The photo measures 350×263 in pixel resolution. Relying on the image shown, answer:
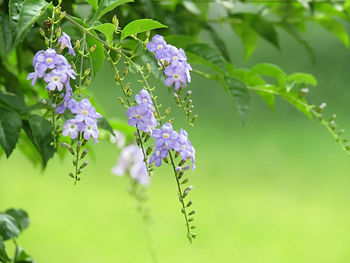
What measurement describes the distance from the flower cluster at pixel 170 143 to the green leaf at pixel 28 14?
192 millimetres

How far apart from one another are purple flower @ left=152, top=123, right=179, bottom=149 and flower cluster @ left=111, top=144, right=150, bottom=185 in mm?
935

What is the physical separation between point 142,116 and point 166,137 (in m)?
0.04

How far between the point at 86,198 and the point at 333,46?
2.96 meters

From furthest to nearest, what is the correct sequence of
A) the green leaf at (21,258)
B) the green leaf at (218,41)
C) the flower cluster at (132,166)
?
the flower cluster at (132,166)
the green leaf at (218,41)
the green leaf at (21,258)

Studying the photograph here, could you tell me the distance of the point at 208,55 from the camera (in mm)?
1027

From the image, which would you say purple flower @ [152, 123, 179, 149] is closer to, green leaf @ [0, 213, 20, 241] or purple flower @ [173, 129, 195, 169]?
purple flower @ [173, 129, 195, 169]

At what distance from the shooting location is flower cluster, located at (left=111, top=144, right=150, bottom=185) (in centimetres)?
170

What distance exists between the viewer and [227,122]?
5.07m

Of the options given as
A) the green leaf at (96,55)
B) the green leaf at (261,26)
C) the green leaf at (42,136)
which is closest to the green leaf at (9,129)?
the green leaf at (42,136)

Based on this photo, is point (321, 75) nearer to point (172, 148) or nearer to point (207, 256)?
point (207, 256)

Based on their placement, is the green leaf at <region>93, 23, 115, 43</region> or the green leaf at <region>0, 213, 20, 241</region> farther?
the green leaf at <region>0, 213, 20, 241</region>

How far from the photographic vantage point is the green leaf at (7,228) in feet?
3.54

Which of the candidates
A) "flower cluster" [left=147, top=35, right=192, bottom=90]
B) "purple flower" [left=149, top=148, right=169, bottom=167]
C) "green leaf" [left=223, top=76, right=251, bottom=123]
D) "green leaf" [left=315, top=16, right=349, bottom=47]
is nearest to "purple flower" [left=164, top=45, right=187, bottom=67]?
"flower cluster" [left=147, top=35, right=192, bottom=90]

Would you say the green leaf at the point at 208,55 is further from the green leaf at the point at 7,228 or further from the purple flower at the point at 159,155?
the green leaf at the point at 7,228
